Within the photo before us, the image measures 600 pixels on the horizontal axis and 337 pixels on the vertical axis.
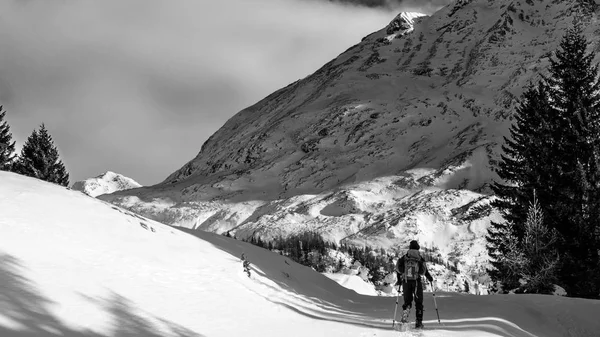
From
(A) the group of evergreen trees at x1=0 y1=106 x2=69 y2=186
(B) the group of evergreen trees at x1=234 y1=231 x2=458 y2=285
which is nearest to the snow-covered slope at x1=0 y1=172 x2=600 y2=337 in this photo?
(A) the group of evergreen trees at x1=0 y1=106 x2=69 y2=186

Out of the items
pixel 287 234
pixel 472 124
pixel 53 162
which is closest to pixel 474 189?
pixel 472 124

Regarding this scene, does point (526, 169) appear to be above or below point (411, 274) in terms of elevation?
above

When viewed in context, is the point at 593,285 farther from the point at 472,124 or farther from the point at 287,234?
the point at 472,124

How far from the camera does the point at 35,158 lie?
161ft

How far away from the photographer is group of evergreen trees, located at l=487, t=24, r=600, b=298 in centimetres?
2417

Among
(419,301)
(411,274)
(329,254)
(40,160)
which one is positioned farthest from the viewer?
(329,254)

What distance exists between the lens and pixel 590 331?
1266 cm

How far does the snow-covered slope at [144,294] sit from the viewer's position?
835 cm

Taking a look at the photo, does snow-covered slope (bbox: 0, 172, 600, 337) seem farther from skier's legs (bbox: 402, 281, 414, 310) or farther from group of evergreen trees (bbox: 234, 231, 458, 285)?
group of evergreen trees (bbox: 234, 231, 458, 285)

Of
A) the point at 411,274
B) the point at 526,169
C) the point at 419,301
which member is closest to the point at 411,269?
the point at 411,274

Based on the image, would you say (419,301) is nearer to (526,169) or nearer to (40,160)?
(526,169)

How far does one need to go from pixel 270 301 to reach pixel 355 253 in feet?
397

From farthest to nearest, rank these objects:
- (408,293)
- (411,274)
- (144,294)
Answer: (411,274) → (408,293) → (144,294)

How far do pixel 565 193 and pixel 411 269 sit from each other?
1685cm
